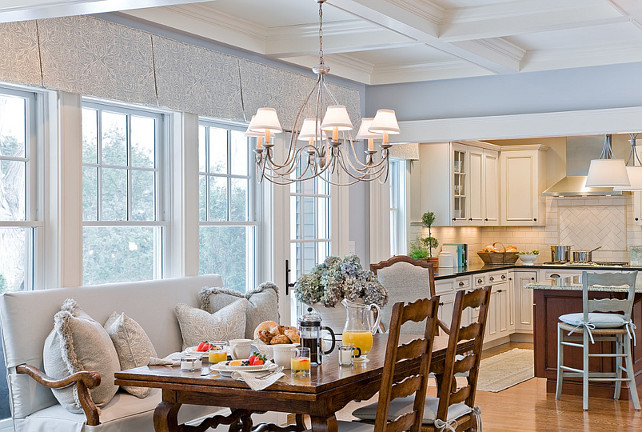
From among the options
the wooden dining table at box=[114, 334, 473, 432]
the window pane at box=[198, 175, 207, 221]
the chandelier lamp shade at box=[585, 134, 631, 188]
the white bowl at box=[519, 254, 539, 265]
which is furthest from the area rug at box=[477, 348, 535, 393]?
the wooden dining table at box=[114, 334, 473, 432]

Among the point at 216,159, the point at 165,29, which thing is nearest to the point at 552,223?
the point at 216,159

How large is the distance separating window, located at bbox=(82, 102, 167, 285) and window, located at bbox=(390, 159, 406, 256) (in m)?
3.72

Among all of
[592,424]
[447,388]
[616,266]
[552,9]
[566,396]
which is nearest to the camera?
[447,388]

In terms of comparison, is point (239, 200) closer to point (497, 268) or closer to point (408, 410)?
point (408, 410)

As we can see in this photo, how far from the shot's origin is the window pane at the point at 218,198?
18.7ft

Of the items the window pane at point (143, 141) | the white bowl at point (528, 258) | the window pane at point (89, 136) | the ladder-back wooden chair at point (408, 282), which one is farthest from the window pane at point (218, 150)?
the white bowl at point (528, 258)

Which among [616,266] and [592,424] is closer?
[592,424]

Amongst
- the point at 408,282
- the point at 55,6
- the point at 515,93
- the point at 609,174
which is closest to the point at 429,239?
the point at 609,174

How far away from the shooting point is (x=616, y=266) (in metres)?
9.06

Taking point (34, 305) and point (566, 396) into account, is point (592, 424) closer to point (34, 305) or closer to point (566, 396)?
point (566, 396)

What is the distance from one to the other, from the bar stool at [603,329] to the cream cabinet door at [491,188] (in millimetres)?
3368

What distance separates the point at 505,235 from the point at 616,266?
1551mm

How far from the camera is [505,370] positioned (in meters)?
7.66

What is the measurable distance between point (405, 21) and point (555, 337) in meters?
3.12
